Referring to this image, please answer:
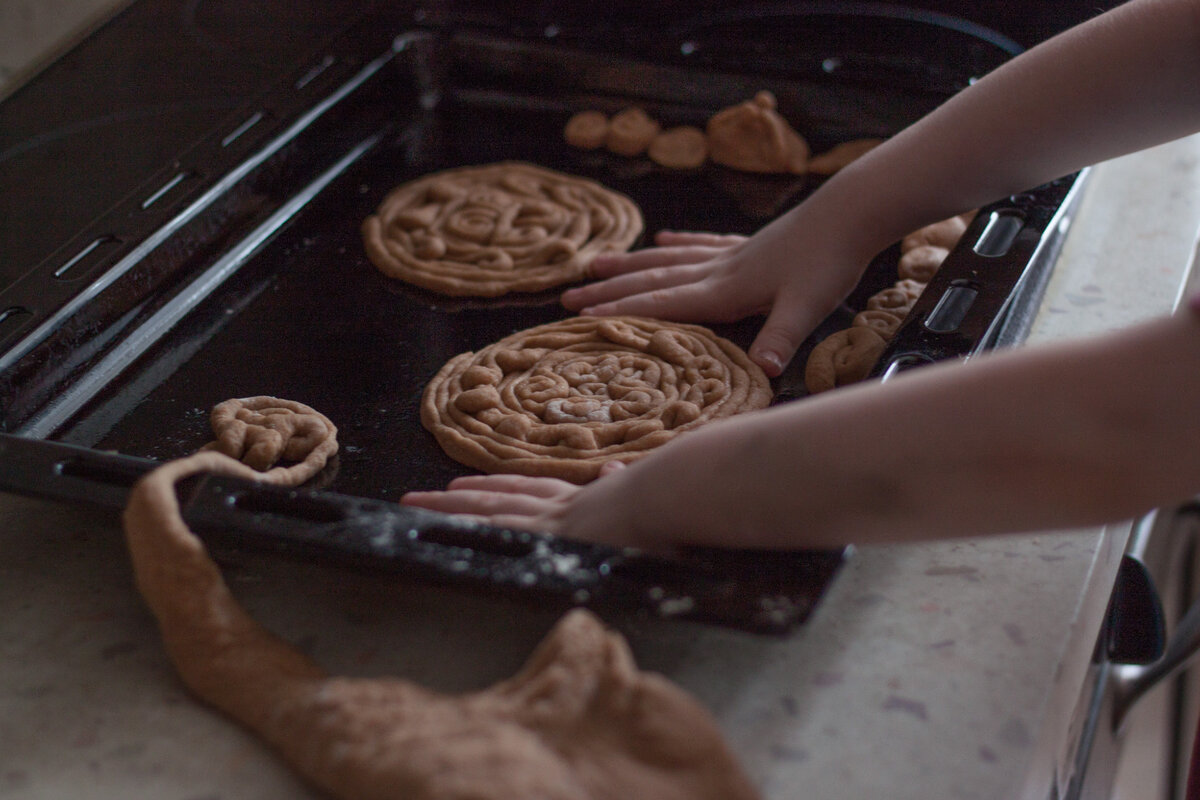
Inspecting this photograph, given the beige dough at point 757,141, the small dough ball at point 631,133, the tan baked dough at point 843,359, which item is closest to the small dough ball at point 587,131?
the small dough ball at point 631,133

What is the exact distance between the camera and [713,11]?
163 cm

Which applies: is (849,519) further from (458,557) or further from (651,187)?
(651,187)

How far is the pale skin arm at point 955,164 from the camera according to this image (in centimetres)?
96

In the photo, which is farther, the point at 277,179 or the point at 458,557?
the point at 277,179

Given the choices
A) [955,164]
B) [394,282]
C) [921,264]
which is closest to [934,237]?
[921,264]

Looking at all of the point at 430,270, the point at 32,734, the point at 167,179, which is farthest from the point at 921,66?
the point at 32,734

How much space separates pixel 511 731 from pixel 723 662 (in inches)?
7.6

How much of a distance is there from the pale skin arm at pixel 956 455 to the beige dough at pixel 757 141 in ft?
2.61

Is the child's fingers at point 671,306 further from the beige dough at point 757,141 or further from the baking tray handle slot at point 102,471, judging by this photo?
the baking tray handle slot at point 102,471

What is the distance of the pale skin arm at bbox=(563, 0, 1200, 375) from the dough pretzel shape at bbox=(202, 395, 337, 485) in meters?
0.35

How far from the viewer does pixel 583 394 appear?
1076 millimetres

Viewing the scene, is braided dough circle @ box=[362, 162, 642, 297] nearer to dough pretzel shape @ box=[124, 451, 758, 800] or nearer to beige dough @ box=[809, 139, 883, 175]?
beige dough @ box=[809, 139, 883, 175]

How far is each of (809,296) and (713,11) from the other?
714mm

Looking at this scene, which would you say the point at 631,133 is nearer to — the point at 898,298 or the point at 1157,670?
the point at 898,298
